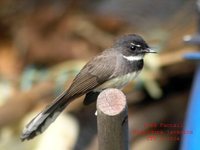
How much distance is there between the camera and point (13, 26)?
7.38 m

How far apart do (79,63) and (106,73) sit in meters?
2.57

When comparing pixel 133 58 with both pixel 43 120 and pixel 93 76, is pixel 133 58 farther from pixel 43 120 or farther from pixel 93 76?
pixel 43 120

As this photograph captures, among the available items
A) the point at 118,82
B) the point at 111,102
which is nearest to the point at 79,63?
the point at 118,82

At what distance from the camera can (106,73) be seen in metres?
3.90

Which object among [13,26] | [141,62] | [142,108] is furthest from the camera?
[13,26]

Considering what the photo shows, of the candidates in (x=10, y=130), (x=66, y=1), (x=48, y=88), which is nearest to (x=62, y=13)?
(x=66, y=1)

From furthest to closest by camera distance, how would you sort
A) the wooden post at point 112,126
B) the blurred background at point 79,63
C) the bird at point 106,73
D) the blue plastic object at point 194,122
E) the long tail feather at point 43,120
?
1. the blurred background at point 79,63
2. the blue plastic object at point 194,122
3. the bird at point 106,73
4. the long tail feather at point 43,120
5. the wooden post at point 112,126

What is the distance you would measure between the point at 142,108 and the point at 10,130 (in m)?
1.19

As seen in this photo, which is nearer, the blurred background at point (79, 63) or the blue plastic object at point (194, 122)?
the blue plastic object at point (194, 122)

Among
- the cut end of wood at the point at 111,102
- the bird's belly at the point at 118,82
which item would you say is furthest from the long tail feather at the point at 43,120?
the cut end of wood at the point at 111,102

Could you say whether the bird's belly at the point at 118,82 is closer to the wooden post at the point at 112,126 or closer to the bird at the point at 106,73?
the bird at the point at 106,73

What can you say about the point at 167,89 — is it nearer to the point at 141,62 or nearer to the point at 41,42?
the point at 41,42

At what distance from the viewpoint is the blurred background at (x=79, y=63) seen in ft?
20.1

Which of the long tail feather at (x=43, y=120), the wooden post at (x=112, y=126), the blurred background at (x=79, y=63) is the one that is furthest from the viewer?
the blurred background at (x=79, y=63)
